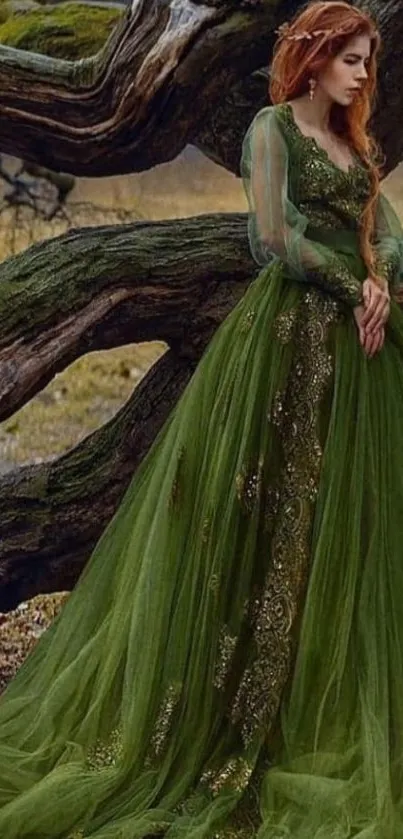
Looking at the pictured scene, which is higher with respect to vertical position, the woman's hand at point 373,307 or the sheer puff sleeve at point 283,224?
the sheer puff sleeve at point 283,224

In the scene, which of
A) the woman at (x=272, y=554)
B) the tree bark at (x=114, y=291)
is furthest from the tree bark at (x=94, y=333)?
the woman at (x=272, y=554)

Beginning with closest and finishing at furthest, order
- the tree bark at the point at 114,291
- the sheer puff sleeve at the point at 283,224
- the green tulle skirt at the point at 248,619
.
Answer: the green tulle skirt at the point at 248,619 < the sheer puff sleeve at the point at 283,224 < the tree bark at the point at 114,291

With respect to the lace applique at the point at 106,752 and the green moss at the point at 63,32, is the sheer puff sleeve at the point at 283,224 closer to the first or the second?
the lace applique at the point at 106,752

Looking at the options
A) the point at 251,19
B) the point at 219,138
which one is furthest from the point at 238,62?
the point at 219,138

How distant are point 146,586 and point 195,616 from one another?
0.06 meters

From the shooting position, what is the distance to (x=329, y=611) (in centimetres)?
138

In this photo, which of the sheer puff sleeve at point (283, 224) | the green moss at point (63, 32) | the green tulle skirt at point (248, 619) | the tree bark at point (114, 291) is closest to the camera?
the green tulle skirt at point (248, 619)

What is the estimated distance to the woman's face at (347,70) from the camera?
144cm

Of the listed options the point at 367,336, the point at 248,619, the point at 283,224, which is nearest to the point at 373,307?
the point at 367,336

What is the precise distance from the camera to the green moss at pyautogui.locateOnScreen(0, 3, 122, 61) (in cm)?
208

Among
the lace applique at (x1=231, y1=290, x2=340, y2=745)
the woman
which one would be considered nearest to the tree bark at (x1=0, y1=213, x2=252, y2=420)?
the woman

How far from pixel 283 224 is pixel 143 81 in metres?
0.48

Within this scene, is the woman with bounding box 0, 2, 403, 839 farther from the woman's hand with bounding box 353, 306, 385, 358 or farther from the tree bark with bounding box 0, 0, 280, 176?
the tree bark with bounding box 0, 0, 280, 176

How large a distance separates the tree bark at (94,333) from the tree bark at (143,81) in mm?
120
